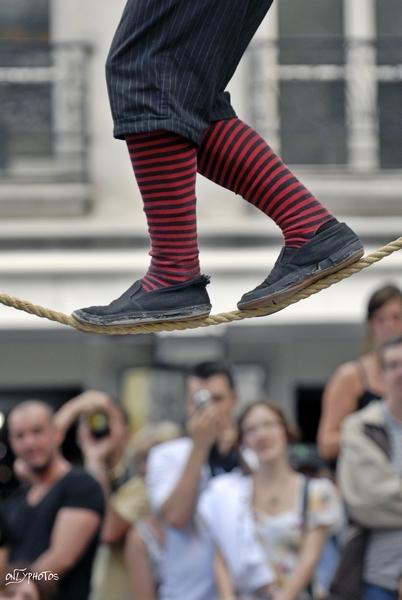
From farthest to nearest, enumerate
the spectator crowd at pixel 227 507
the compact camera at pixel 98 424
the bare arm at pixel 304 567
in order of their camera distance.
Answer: the compact camera at pixel 98 424, the bare arm at pixel 304 567, the spectator crowd at pixel 227 507

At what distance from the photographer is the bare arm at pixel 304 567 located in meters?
4.70

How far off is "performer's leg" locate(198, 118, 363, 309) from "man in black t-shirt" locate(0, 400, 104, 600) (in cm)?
202

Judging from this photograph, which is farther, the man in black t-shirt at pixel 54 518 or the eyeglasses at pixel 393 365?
the man in black t-shirt at pixel 54 518

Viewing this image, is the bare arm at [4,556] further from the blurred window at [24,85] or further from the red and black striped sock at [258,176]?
the blurred window at [24,85]

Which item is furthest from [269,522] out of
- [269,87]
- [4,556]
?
[269,87]

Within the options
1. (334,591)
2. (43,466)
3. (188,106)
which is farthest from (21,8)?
(188,106)

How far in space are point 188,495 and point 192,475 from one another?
7cm

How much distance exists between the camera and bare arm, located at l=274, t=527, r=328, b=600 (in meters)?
4.70

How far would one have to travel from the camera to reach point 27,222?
30.8 ft

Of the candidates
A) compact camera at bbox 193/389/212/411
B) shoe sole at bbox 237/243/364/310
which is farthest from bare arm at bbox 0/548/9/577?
shoe sole at bbox 237/243/364/310

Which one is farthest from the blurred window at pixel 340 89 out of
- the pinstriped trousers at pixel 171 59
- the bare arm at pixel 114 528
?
the pinstriped trousers at pixel 171 59

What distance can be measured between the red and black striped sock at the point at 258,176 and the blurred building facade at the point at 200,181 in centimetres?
633

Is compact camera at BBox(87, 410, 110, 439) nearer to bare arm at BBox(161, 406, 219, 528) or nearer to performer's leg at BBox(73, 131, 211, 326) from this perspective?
bare arm at BBox(161, 406, 219, 528)

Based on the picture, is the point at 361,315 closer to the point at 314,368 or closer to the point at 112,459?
the point at 314,368
